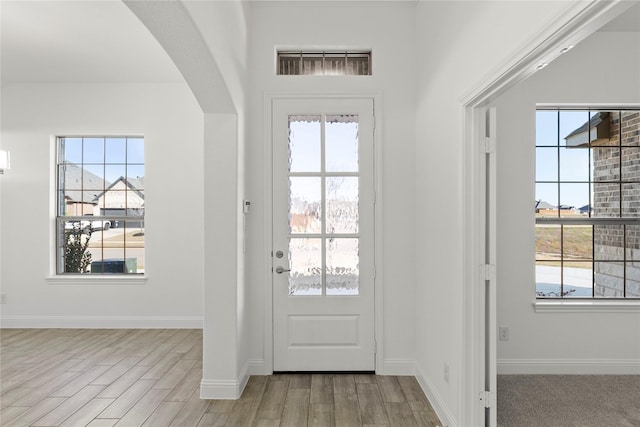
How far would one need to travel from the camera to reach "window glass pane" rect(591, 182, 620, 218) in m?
3.32

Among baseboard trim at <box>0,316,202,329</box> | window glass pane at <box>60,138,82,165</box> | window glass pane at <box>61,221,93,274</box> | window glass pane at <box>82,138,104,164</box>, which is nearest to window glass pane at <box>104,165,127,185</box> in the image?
window glass pane at <box>82,138,104,164</box>

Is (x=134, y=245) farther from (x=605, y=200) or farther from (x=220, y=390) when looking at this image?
(x=605, y=200)

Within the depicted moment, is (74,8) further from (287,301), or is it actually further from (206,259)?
(287,301)

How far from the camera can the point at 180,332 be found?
434 centimetres

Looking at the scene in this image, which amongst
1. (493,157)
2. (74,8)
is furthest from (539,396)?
(74,8)

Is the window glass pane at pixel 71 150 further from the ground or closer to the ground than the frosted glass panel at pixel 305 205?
further from the ground

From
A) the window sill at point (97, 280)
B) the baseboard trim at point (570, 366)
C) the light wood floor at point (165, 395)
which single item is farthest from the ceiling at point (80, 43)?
the light wood floor at point (165, 395)

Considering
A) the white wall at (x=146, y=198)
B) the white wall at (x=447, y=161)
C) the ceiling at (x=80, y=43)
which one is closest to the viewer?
the white wall at (x=447, y=161)

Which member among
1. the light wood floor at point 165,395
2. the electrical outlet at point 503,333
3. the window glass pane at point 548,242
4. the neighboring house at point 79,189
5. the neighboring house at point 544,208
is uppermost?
the neighboring house at point 79,189

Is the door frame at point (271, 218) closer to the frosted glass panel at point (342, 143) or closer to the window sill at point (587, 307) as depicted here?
the frosted glass panel at point (342, 143)

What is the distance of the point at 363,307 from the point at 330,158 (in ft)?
4.29

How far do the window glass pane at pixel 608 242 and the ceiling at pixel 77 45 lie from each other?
452 centimetres

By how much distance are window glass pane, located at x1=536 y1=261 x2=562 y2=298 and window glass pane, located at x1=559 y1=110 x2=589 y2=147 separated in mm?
1108

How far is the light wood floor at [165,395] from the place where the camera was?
2.45 meters
